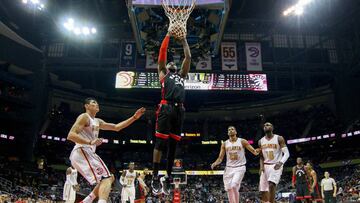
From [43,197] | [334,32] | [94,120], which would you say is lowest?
[43,197]

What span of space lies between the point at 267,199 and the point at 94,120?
4.98 meters

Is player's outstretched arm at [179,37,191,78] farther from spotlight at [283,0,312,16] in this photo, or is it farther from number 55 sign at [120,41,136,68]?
number 55 sign at [120,41,136,68]

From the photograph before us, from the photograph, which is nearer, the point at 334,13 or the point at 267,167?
the point at 267,167

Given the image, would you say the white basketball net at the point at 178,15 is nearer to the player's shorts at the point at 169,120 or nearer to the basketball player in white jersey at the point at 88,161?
the player's shorts at the point at 169,120

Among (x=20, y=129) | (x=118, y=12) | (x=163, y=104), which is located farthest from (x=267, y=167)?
(x=20, y=129)

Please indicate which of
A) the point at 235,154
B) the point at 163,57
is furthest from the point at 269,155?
the point at 163,57

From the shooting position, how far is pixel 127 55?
70.6 ft

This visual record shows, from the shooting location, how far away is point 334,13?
23.0m

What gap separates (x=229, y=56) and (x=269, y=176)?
14.0 meters

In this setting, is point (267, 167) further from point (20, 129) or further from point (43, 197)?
point (20, 129)

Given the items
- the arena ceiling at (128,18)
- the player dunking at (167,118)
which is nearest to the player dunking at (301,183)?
the player dunking at (167,118)

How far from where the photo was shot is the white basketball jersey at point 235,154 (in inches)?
330

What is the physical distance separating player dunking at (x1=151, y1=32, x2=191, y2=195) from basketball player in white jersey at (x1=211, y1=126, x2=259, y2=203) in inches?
98.2

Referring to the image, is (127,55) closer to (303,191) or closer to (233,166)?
(303,191)
